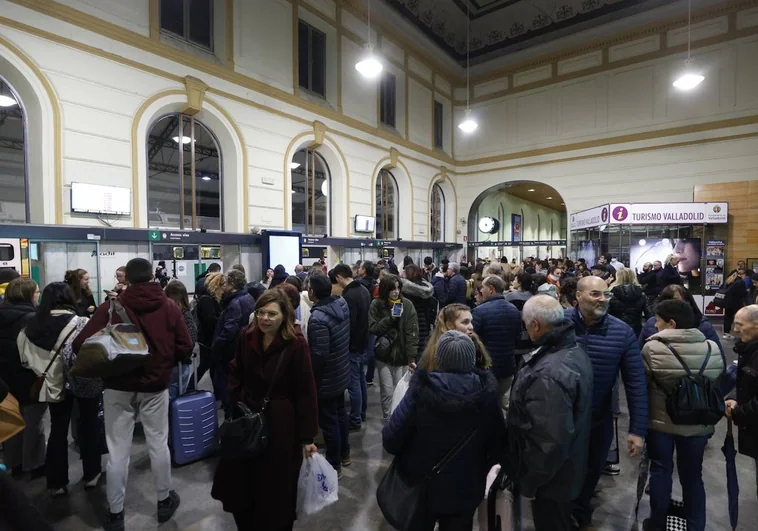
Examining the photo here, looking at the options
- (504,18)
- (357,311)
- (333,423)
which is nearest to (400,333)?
(357,311)

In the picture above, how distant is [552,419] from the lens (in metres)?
1.70

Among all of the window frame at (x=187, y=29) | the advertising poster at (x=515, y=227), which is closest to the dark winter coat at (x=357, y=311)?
the window frame at (x=187, y=29)

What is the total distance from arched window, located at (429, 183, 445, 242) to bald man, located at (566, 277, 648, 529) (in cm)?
1529

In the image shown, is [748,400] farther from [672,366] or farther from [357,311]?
[357,311]

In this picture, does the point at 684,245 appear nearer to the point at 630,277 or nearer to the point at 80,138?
the point at 630,277

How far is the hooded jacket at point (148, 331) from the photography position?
246 cm

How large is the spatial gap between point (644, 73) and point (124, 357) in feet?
59.9

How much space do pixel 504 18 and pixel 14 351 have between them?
18.8 metres

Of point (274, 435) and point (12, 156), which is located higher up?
point (12, 156)

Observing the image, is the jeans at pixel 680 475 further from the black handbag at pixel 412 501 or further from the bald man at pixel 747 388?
the black handbag at pixel 412 501

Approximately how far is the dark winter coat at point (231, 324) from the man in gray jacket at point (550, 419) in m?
2.51

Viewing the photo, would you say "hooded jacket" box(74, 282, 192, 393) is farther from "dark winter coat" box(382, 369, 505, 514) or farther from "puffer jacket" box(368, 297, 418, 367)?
"puffer jacket" box(368, 297, 418, 367)

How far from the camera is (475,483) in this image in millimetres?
1741

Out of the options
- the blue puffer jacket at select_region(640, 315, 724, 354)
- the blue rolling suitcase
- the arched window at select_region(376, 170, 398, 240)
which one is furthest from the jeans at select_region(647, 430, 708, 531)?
the arched window at select_region(376, 170, 398, 240)
